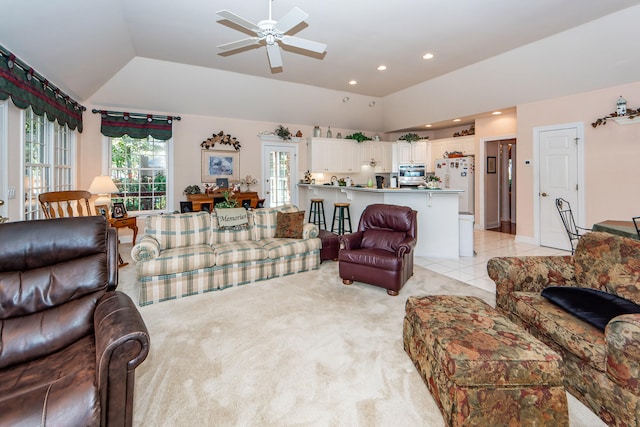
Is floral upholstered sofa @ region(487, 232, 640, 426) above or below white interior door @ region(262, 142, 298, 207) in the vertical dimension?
below

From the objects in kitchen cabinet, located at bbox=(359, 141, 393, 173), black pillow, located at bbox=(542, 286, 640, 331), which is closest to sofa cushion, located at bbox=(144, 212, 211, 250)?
black pillow, located at bbox=(542, 286, 640, 331)

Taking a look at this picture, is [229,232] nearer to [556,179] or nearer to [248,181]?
[248,181]

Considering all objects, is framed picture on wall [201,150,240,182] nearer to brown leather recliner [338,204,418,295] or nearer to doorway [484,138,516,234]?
brown leather recliner [338,204,418,295]

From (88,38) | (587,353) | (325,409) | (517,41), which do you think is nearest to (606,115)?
(517,41)

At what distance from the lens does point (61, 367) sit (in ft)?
4.60

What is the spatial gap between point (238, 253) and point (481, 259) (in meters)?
3.78

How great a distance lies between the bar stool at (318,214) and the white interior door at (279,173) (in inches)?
39.1

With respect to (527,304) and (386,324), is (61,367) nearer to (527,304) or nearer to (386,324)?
(386,324)

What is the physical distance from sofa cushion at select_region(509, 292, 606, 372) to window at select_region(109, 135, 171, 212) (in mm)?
6524

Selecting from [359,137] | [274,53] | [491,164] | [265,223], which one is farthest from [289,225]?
[491,164]

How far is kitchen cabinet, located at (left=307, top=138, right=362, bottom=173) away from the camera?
7824mm

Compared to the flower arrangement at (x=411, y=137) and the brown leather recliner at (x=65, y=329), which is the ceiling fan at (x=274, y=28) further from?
the flower arrangement at (x=411, y=137)

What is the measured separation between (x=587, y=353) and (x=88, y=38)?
221 inches

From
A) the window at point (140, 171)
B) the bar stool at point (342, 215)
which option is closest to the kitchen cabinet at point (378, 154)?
the bar stool at point (342, 215)
